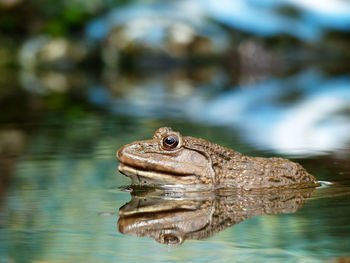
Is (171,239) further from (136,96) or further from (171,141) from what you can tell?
(136,96)

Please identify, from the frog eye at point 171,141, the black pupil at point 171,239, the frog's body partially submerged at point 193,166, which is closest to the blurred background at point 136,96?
the black pupil at point 171,239

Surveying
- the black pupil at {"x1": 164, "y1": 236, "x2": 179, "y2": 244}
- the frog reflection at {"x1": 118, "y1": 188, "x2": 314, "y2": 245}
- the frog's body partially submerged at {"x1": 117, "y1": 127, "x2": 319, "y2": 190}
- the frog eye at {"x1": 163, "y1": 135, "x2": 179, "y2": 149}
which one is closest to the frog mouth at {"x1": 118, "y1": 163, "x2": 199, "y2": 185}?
the frog's body partially submerged at {"x1": 117, "y1": 127, "x2": 319, "y2": 190}

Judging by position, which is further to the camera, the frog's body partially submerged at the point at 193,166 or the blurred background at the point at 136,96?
the frog's body partially submerged at the point at 193,166

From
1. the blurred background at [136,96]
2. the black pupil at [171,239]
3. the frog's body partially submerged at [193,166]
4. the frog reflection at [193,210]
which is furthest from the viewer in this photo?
the frog's body partially submerged at [193,166]

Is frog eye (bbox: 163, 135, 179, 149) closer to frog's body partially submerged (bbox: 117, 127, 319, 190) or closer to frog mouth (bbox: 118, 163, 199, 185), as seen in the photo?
frog's body partially submerged (bbox: 117, 127, 319, 190)

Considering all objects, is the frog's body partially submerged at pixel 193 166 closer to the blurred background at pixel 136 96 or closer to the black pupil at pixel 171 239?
the blurred background at pixel 136 96

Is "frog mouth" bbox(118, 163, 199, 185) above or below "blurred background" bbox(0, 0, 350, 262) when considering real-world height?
below

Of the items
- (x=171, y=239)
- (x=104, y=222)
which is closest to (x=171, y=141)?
(x=104, y=222)
